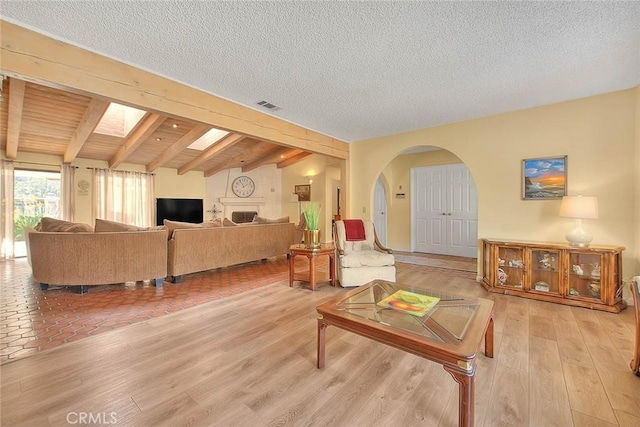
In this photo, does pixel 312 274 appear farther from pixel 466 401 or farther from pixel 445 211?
pixel 445 211

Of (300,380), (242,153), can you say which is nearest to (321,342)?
(300,380)

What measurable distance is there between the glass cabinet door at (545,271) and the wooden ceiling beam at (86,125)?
6025 mm

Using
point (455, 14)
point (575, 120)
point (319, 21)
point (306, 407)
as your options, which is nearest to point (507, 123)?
point (575, 120)

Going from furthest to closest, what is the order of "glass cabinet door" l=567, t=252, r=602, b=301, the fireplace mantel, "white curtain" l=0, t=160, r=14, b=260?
the fireplace mantel, "white curtain" l=0, t=160, r=14, b=260, "glass cabinet door" l=567, t=252, r=602, b=301

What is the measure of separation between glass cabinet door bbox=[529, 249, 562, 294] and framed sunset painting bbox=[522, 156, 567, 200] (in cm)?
79

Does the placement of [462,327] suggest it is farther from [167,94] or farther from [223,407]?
[167,94]

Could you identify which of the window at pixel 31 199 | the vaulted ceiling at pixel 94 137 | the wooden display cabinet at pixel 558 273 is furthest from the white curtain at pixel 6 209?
the wooden display cabinet at pixel 558 273

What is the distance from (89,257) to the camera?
336 centimetres

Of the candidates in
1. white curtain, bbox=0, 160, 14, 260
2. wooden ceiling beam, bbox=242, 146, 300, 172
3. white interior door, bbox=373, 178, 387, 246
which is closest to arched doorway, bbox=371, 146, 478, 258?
white interior door, bbox=373, 178, 387, 246

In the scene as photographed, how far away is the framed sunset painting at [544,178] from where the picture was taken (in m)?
3.35

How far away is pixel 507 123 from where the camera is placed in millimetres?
3701

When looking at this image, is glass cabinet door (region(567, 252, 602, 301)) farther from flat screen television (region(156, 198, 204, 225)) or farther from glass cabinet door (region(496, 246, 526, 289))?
flat screen television (region(156, 198, 204, 225))

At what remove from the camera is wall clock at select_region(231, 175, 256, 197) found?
8789 millimetres

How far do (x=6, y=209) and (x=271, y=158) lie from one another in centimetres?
605
